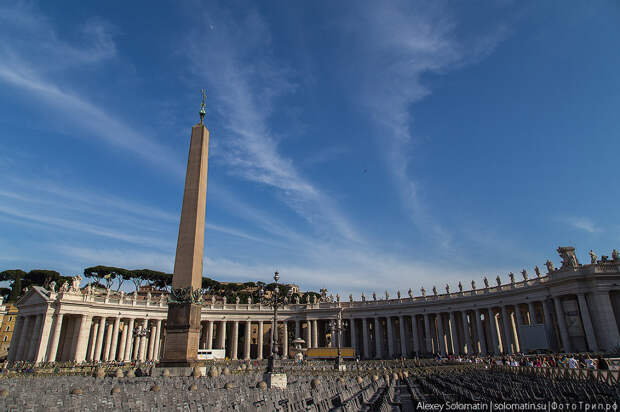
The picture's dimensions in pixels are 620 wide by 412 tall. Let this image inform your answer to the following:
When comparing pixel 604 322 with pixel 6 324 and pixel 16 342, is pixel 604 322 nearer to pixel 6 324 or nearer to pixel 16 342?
pixel 16 342

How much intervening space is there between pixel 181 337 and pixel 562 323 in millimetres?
41484

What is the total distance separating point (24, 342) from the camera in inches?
2074

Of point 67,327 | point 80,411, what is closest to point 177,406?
point 80,411

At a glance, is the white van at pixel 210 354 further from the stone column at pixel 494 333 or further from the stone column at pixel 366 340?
the stone column at pixel 494 333

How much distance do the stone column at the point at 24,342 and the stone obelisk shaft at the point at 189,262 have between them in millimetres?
45504

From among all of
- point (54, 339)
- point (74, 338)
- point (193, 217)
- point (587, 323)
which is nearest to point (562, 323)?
point (587, 323)

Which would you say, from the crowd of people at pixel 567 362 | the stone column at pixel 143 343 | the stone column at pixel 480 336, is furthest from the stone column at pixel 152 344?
the stone column at pixel 480 336

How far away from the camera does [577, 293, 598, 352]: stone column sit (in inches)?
1510

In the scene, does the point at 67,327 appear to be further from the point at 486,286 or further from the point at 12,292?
the point at 486,286

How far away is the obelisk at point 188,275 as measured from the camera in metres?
20.8

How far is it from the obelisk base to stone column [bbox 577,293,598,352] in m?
39.9

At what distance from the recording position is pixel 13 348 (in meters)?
53.6

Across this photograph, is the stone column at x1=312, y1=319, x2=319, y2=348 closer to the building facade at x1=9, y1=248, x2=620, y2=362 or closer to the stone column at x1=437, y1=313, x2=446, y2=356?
the building facade at x1=9, y1=248, x2=620, y2=362

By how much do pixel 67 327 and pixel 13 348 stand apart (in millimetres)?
7429
